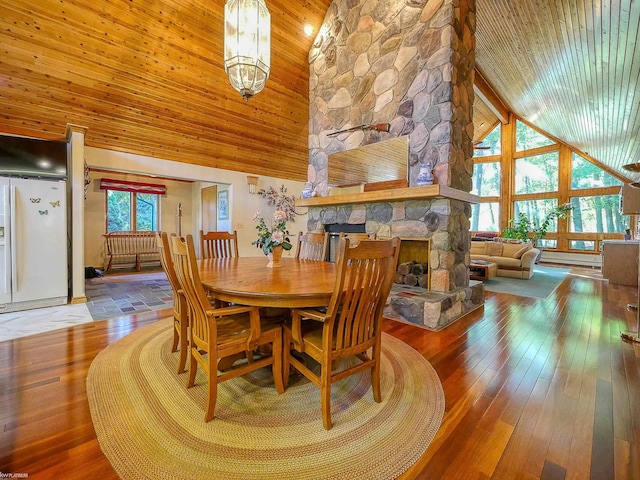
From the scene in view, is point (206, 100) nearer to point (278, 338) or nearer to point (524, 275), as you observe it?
point (278, 338)

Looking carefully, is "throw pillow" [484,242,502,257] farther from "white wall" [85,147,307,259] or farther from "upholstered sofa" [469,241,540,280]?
"white wall" [85,147,307,259]

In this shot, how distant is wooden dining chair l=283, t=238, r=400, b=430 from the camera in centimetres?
135

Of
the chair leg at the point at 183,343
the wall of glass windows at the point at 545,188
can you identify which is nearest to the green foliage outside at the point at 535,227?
the wall of glass windows at the point at 545,188

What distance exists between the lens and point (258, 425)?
4.64ft

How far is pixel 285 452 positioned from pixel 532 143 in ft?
37.9

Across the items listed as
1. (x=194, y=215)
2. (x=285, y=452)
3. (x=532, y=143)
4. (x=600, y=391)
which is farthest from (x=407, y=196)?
(x=532, y=143)

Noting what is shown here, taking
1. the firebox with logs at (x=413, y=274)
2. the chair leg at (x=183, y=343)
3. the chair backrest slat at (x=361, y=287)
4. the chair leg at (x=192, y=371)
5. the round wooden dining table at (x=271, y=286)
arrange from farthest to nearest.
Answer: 1. the firebox with logs at (x=413, y=274)
2. the chair leg at (x=183, y=343)
3. the chair leg at (x=192, y=371)
4. the round wooden dining table at (x=271, y=286)
5. the chair backrest slat at (x=361, y=287)

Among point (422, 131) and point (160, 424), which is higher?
point (422, 131)

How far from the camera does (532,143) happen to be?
30.2ft

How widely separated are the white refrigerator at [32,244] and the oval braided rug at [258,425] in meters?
2.14

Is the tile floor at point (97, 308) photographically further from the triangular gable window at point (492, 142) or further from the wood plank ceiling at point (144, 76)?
the triangular gable window at point (492, 142)

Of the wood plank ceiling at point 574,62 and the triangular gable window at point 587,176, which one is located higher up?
the wood plank ceiling at point 574,62

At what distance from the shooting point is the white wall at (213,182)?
4.65 m

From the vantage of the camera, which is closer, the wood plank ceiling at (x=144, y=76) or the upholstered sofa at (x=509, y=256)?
the wood plank ceiling at (x=144, y=76)
